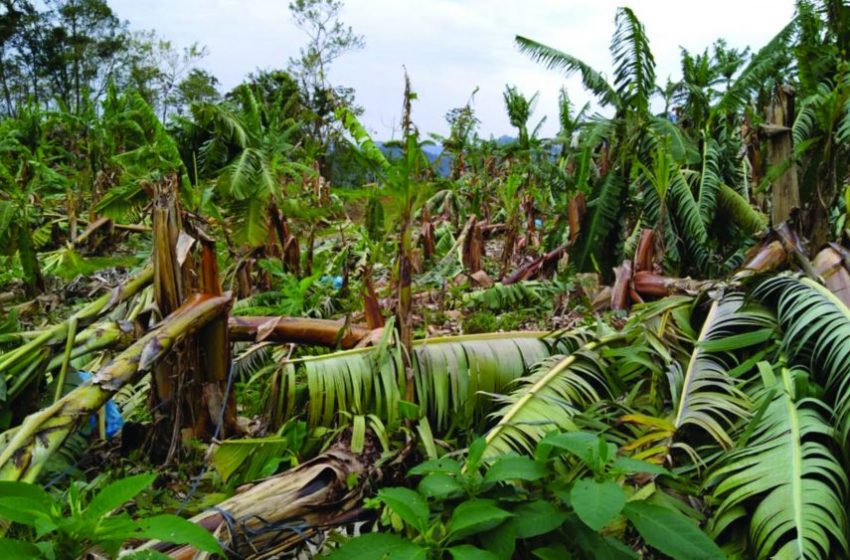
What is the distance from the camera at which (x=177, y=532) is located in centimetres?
146

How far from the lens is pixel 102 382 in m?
2.29

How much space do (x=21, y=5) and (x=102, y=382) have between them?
36.5 metres

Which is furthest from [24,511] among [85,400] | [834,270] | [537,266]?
[537,266]

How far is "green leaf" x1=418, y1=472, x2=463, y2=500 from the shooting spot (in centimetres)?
186

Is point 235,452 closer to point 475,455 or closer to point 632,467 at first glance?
point 475,455

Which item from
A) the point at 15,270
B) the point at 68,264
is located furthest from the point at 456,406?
the point at 15,270

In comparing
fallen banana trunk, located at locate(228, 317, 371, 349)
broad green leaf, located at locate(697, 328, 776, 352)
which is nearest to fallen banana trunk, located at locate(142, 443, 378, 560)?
fallen banana trunk, located at locate(228, 317, 371, 349)

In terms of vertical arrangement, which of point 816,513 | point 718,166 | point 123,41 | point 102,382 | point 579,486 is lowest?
point 816,513

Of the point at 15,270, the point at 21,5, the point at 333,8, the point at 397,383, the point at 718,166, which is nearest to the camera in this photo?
the point at 397,383

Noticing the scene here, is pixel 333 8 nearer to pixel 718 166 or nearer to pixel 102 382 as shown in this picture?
pixel 718 166

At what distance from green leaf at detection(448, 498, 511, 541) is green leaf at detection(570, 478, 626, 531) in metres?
0.20

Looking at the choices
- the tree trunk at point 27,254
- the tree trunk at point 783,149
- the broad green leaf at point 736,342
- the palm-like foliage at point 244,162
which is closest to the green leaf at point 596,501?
the broad green leaf at point 736,342

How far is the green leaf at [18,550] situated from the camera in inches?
52.7

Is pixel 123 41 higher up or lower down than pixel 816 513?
higher up
